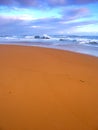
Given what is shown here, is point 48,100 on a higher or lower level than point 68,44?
higher

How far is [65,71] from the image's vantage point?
5.34 metres

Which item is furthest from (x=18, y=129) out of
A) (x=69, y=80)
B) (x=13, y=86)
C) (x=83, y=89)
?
(x=69, y=80)

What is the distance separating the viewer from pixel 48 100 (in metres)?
Answer: 3.46

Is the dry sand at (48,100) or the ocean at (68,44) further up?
the dry sand at (48,100)

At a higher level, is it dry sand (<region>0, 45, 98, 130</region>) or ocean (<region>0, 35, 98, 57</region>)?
dry sand (<region>0, 45, 98, 130</region>)

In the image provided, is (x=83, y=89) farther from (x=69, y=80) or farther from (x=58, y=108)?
(x=58, y=108)

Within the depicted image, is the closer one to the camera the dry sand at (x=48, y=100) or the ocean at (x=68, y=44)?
the dry sand at (x=48, y=100)

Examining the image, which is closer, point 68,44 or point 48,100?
point 48,100

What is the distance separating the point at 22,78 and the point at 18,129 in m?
2.04

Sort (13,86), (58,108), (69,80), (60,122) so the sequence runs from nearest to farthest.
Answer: (60,122), (58,108), (13,86), (69,80)

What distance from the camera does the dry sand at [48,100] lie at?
277 centimetres

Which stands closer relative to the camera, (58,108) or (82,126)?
(82,126)

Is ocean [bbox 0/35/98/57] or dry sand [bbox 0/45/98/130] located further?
ocean [bbox 0/35/98/57]

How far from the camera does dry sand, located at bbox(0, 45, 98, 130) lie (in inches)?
109
